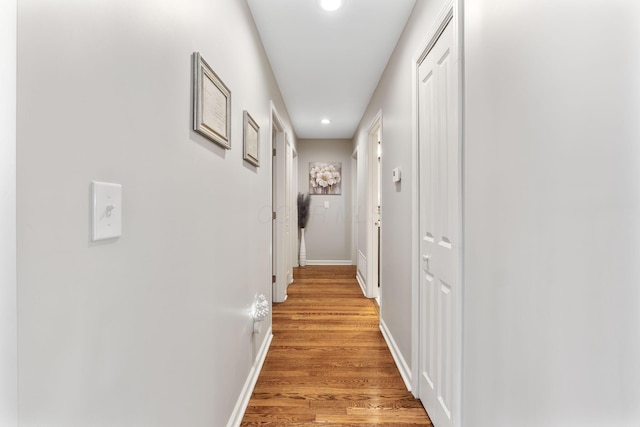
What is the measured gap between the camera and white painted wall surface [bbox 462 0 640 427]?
60cm

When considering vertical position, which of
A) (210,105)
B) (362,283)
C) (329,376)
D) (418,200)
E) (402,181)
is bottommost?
(329,376)

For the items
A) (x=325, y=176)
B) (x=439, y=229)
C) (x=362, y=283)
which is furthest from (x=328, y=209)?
(x=439, y=229)

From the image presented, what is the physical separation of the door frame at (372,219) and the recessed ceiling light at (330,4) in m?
1.88

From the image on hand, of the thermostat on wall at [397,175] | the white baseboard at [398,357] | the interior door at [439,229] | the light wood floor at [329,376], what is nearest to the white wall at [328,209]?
the light wood floor at [329,376]

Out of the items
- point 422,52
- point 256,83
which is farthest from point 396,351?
point 256,83

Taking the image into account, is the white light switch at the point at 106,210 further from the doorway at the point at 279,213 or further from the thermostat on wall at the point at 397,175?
the doorway at the point at 279,213

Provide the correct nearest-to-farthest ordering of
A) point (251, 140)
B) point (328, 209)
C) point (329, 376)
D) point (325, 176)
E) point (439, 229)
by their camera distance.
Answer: point (439, 229), point (251, 140), point (329, 376), point (325, 176), point (328, 209)

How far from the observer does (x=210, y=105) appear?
1.27 meters

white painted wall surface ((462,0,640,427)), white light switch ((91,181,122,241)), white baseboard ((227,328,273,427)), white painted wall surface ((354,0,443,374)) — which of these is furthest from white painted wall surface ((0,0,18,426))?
white painted wall surface ((354,0,443,374))

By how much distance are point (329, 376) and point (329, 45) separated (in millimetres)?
2408

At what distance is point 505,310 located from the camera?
100 centimetres

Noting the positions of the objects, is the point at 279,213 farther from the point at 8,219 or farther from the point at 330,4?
the point at 8,219

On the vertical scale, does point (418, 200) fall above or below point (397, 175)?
below

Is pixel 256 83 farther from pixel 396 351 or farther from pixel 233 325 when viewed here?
pixel 396 351
